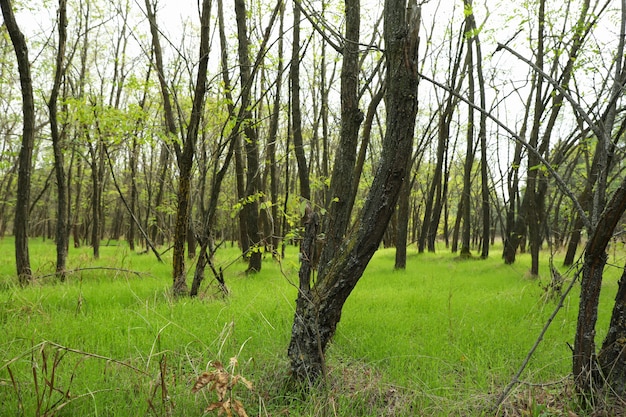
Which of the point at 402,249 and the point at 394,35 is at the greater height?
the point at 394,35

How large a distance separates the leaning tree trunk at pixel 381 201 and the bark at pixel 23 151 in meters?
5.09

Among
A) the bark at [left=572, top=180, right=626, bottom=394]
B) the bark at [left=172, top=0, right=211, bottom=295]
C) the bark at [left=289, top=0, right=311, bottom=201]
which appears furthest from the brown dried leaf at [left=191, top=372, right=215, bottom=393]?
the bark at [left=289, top=0, right=311, bottom=201]

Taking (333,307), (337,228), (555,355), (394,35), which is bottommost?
(555,355)

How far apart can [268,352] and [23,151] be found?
4797 millimetres

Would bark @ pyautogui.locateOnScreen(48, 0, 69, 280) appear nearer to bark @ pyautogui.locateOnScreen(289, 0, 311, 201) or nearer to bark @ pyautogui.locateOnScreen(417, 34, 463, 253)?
bark @ pyautogui.locateOnScreen(289, 0, 311, 201)

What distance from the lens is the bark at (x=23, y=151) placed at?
512 cm

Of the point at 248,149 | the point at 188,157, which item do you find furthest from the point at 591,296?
the point at 248,149

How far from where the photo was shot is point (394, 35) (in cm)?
228

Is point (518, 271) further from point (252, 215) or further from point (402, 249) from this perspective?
point (252, 215)

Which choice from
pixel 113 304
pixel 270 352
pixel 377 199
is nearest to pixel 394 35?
pixel 377 199

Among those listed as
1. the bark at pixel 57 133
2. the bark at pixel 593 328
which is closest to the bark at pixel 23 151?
the bark at pixel 57 133

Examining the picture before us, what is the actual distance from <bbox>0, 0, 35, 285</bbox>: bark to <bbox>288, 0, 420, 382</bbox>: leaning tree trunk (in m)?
5.09

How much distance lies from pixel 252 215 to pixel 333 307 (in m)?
5.65

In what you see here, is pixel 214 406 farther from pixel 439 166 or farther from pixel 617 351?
pixel 439 166
